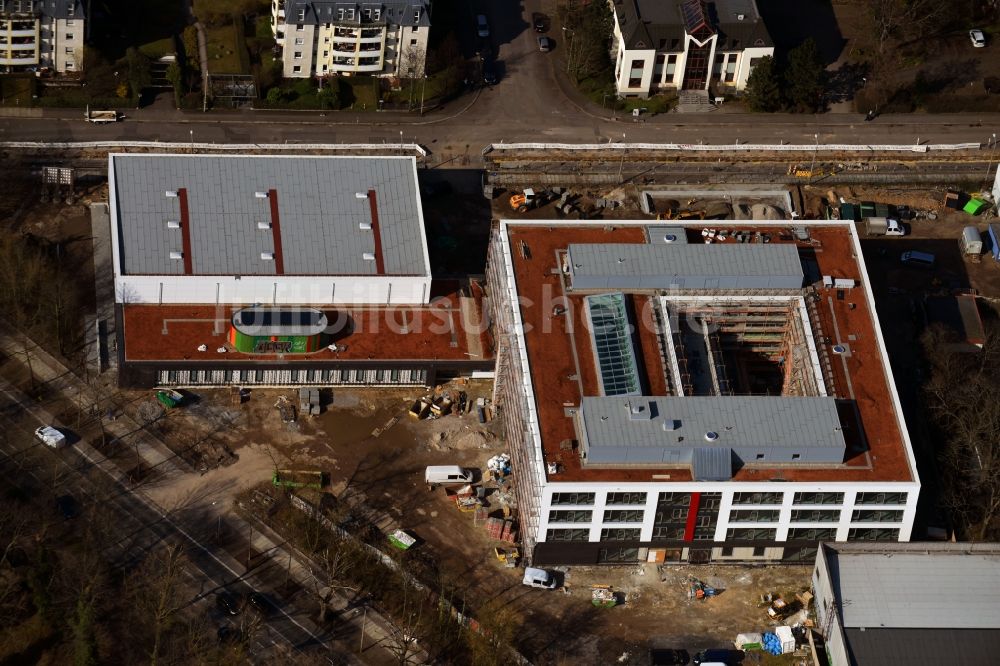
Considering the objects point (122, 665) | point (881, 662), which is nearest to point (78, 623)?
point (122, 665)

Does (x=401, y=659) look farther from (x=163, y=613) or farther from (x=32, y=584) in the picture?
(x=32, y=584)

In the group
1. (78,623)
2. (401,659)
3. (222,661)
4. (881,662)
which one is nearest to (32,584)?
(78,623)

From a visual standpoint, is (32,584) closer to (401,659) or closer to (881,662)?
(401,659)

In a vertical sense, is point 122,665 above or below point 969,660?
below

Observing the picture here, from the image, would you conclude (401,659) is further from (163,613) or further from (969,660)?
(969,660)

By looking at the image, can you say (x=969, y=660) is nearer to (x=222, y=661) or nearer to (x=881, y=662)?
(x=881, y=662)

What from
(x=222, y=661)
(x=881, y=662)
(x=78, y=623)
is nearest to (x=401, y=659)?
(x=222, y=661)

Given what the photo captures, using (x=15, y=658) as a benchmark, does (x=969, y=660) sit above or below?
above
